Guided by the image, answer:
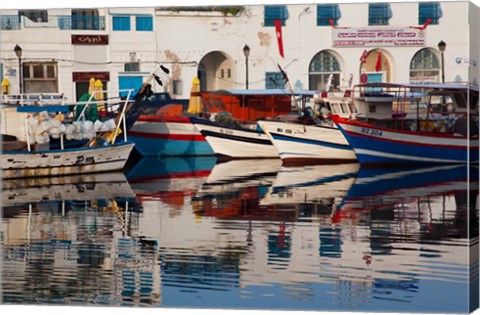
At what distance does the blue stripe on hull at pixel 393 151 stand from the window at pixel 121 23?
19.2 ft

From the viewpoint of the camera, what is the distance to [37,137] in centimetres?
1853

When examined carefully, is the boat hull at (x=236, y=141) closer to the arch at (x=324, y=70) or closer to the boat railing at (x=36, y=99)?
the boat railing at (x=36, y=99)

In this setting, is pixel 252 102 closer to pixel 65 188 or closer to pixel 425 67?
pixel 65 188

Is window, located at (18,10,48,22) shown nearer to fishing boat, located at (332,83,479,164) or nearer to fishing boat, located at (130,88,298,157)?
fishing boat, located at (332,83,479,164)

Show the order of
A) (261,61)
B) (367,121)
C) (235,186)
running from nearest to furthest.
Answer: (261,61) < (235,186) < (367,121)

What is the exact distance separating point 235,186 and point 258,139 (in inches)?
227

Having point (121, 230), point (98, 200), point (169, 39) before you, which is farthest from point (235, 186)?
point (121, 230)

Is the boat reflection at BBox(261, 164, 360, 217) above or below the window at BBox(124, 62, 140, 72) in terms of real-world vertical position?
below

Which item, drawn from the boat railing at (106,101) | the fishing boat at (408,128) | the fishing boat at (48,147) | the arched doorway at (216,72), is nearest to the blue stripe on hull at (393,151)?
the fishing boat at (408,128)

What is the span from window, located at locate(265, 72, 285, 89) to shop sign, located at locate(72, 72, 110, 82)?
1.85 m

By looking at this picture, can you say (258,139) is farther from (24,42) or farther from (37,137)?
(24,42)

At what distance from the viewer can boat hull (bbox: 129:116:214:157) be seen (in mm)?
22203

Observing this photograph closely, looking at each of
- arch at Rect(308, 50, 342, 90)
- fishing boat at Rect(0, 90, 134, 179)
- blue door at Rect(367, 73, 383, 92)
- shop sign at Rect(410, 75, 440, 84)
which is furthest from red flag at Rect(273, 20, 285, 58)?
fishing boat at Rect(0, 90, 134, 179)

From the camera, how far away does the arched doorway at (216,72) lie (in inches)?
520
